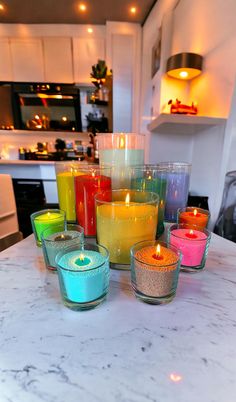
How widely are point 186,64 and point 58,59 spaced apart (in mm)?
1888

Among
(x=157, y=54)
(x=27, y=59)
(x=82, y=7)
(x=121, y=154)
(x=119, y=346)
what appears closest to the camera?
(x=119, y=346)

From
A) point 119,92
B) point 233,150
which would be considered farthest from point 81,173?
point 119,92

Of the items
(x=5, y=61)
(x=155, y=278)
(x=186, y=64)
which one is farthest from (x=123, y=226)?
(x=5, y=61)

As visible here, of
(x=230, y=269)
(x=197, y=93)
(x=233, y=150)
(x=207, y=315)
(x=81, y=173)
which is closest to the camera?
(x=207, y=315)

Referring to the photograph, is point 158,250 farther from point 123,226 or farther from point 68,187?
point 68,187

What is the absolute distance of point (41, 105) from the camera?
2.63 m

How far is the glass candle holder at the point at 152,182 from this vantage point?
61 cm

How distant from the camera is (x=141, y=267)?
1.22ft

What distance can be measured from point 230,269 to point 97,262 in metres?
0.32

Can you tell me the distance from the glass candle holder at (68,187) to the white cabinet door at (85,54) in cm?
242

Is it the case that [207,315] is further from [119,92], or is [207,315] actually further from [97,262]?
[119,92]

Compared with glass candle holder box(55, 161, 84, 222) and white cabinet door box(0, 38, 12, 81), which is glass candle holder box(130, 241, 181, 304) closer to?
glass candle holder box(55, 161, 84, 222)

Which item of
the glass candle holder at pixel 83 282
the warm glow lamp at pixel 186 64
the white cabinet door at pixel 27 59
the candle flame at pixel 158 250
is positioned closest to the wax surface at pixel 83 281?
the glass candle holder at pixel 83 282

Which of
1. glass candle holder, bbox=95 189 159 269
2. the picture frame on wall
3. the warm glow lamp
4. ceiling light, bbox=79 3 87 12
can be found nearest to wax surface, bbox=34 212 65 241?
glass candle holder, bbox=95 189 159 269
